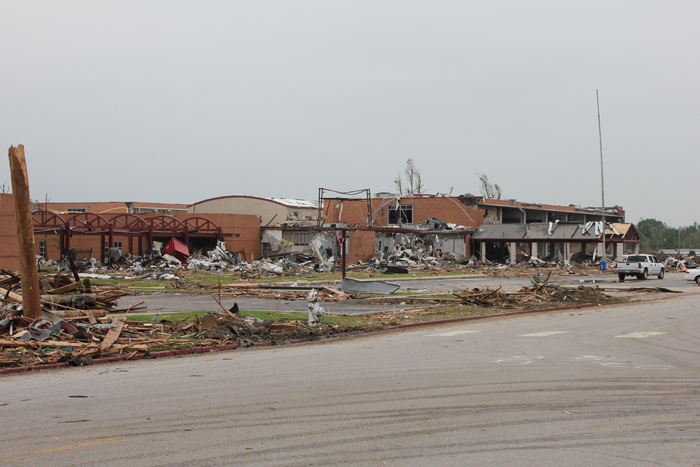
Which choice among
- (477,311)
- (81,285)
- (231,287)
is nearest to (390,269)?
(231,287)

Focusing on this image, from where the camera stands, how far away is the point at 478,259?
2645 inches

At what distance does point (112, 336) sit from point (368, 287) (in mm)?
16209

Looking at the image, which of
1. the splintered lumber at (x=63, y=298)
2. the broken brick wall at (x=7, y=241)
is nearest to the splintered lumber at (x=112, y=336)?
the splintered lumber at (x=63, y=298)

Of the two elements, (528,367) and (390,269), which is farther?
(390,269)

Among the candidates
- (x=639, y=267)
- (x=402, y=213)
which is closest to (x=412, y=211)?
(x=402, y=213)

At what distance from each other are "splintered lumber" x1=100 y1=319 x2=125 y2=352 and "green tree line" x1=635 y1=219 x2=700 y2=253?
13299 centimetres

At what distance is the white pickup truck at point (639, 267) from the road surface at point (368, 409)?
33.0 metres

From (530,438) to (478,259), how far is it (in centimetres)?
6176

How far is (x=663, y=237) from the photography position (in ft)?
474

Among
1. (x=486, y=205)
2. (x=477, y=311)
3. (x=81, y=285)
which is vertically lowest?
(x=477, y=311)

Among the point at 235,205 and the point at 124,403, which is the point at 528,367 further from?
the point at 235,205

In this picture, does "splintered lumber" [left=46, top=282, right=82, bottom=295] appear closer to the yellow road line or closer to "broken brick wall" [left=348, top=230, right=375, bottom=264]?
the yellow road line

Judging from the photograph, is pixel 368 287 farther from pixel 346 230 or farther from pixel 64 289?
pixel 346 230

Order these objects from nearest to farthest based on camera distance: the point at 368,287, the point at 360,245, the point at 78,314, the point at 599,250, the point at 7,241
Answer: the point at 78,314 < the point at 368,287 < the point at 7,241 < the point at 360,245 < the point at 599,250
